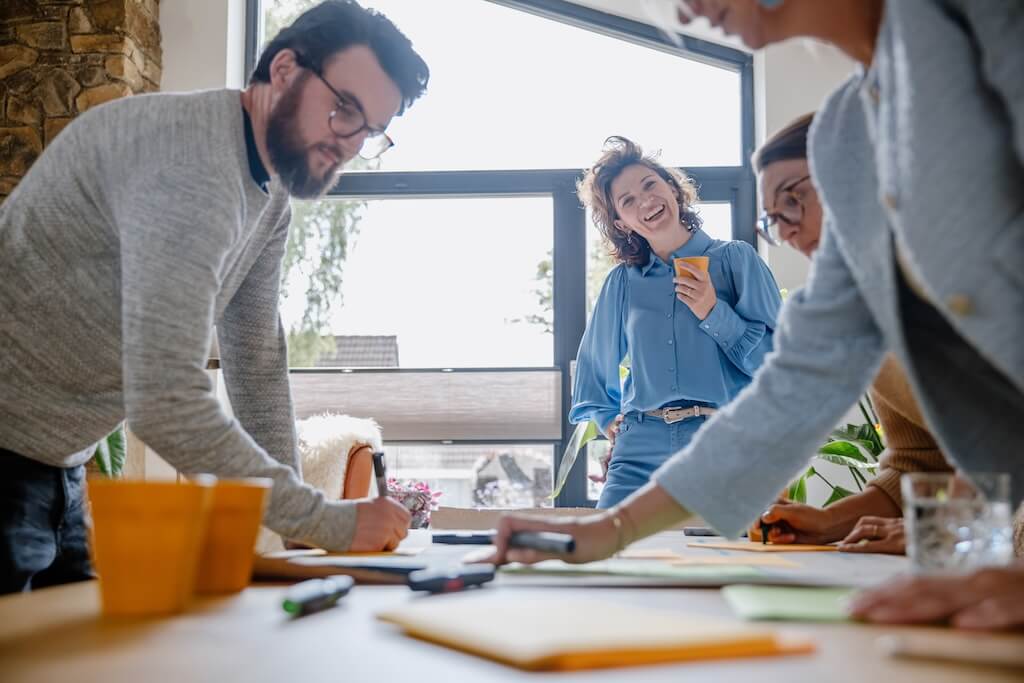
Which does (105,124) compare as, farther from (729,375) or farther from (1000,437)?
(729,375)

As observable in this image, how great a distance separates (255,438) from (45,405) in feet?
1.32

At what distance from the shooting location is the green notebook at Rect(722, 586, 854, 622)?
78 centimetres

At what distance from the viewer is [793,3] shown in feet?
3.22

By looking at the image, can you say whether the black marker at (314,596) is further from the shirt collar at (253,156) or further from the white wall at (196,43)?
the white wall at (196,43)

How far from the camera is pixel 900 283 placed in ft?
3.31

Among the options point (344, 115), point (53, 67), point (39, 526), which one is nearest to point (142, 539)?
point (39, 526)

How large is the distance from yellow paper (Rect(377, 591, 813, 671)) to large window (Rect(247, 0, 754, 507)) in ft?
11.6

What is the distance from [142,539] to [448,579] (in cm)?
31

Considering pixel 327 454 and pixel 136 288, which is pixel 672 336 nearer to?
pixel 327 454

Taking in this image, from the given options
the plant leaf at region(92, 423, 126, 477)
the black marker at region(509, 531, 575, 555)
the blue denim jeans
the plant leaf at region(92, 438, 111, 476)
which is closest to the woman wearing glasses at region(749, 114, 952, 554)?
the black marker at region(509, 531, 575, 555)

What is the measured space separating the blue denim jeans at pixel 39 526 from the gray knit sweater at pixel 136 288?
0.03 metres

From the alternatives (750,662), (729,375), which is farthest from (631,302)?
(750,662)

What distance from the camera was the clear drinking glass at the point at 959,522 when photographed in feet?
2.91

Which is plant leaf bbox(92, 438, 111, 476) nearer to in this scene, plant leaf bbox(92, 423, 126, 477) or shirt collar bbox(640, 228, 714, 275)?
plant leaf bbox(92, 423, 126, 477)
